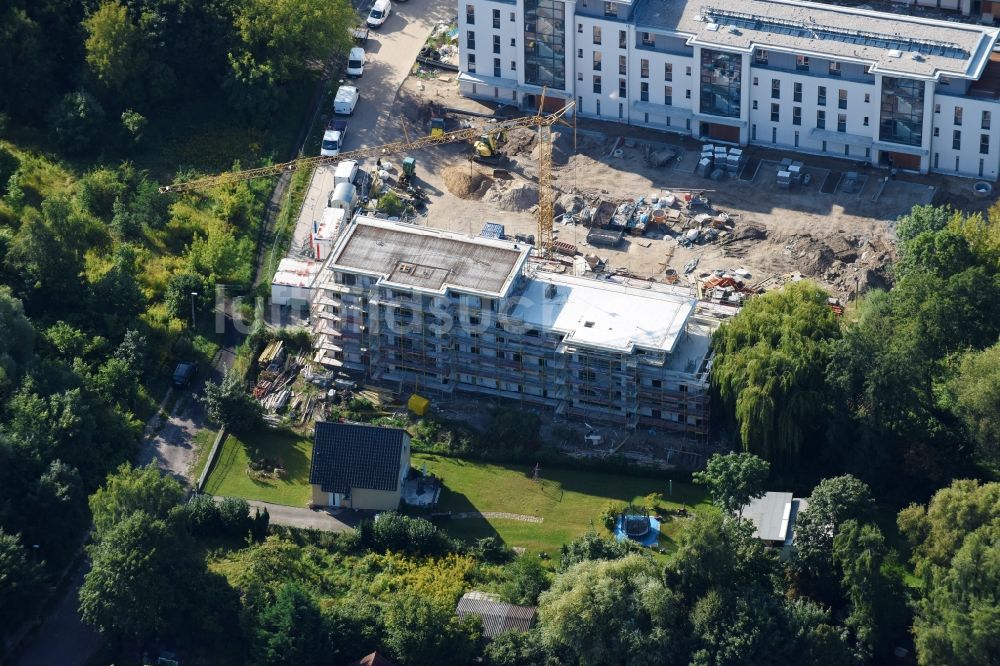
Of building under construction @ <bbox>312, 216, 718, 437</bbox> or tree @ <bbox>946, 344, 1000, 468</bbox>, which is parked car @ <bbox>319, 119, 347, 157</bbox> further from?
tree @ <bbox>946, 344, 1000, 468</bbox>

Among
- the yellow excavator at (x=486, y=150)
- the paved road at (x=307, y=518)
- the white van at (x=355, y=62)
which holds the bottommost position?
the paved road at (x=307, y=518)

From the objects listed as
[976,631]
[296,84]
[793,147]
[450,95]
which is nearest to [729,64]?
[793,147]

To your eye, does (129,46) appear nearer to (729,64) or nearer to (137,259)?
(137,259)

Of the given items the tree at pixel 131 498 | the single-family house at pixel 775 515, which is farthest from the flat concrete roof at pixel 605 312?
the tree at pixel 131 498

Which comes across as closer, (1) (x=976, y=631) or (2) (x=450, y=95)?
(1) (x=976, y=631)

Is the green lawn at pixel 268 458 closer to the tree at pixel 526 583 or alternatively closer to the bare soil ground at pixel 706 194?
the tree at pixel 526 583

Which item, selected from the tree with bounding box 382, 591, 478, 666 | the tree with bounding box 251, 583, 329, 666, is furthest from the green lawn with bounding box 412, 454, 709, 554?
the tree with bounding box 251, 583, 329, 666
